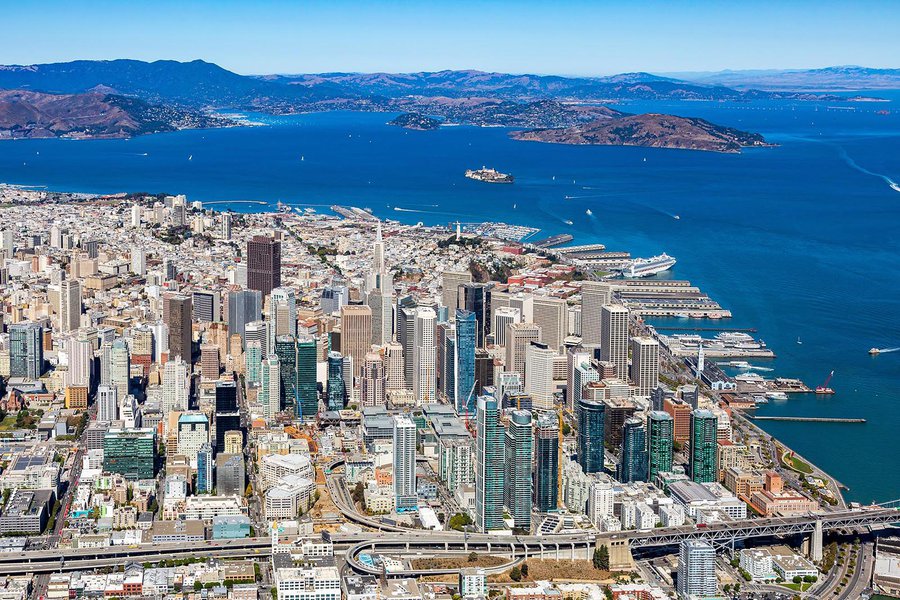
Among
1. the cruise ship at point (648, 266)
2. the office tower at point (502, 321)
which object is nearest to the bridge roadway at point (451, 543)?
the office tower at point (502, 321)

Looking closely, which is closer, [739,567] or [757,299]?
[739,567]

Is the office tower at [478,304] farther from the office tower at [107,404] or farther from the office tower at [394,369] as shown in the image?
the office tower at [107,404]

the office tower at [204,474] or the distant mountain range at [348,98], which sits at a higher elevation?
the distant mountain range at [348,98]

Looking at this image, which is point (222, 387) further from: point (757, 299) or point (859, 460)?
point (757, 299)

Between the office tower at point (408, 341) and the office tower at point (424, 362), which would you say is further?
the office tower at point (408, 341)

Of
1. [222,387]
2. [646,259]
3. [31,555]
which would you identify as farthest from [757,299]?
[31,555]

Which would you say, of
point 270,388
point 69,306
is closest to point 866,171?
point 69,306
